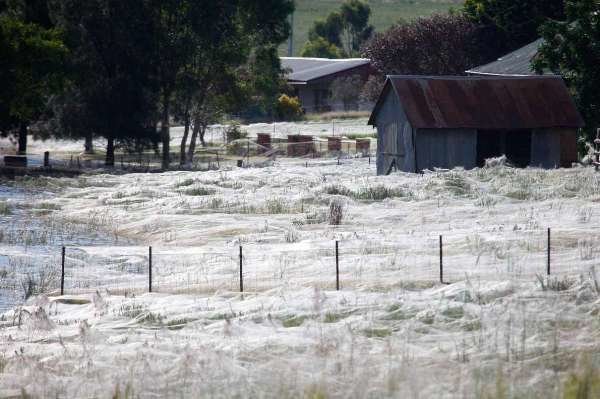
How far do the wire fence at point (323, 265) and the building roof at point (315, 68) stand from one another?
6438 centimetres

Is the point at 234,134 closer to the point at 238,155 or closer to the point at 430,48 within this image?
the point at 238,155

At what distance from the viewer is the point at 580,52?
4397 centimetres

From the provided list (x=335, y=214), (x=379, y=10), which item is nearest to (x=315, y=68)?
(x=335, y=214)

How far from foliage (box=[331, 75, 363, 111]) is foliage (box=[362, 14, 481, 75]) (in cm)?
825

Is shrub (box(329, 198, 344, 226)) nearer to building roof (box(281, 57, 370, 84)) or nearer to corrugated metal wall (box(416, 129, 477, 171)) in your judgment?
corrugated metal wall (box(416, 129, 477, 171))

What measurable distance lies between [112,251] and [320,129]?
170 feet

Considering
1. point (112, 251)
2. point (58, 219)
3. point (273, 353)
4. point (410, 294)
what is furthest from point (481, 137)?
point (273, 353)

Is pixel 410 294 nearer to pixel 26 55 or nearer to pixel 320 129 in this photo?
pixel 26 55

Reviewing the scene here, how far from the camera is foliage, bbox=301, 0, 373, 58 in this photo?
13538cm

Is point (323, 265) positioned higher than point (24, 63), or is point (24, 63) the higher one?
point (24, 63)

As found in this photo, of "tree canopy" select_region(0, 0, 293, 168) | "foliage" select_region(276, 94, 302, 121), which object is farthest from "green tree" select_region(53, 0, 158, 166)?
"foliage" select_region(276, 94, 302, 121)

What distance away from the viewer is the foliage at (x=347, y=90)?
89.2 meters

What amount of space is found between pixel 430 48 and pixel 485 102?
34077 mm

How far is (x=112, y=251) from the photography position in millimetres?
23984
